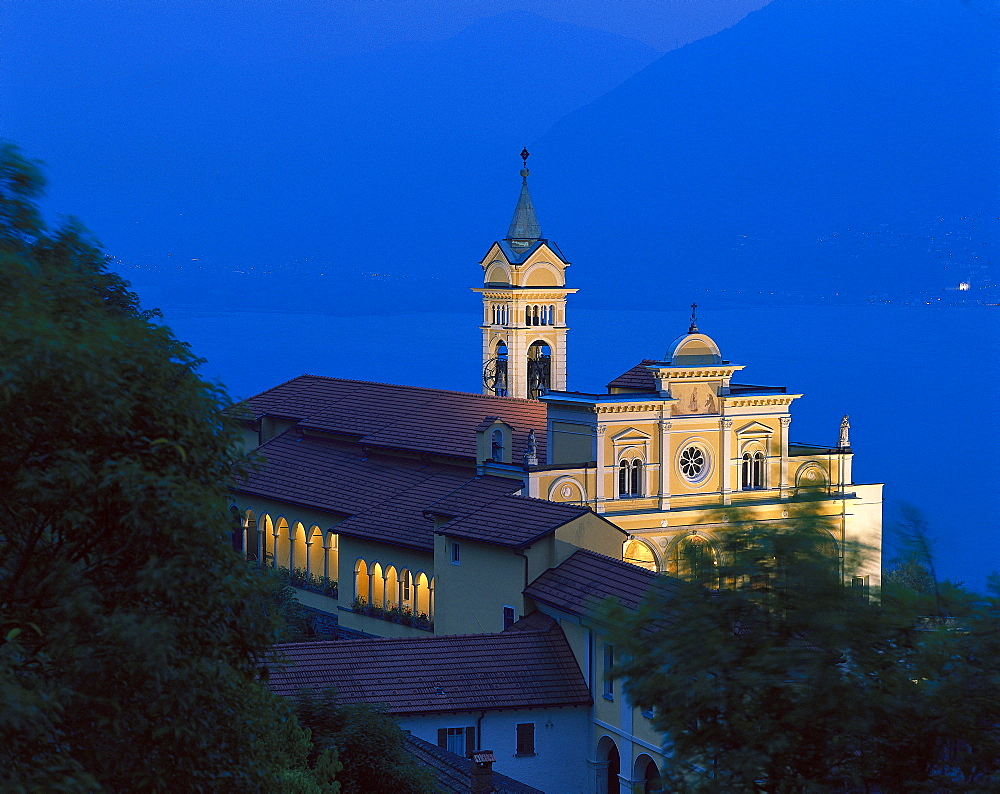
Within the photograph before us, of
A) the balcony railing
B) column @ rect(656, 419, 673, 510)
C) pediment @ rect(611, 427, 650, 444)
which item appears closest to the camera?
the balcony railing

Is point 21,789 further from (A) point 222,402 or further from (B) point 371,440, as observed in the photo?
(B) point 371,440

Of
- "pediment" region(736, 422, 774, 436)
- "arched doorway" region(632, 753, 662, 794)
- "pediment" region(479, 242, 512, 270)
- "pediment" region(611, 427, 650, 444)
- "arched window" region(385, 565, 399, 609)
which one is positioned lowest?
"arched doorway" region(632, 753, 662, 794)

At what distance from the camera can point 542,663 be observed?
120 ft

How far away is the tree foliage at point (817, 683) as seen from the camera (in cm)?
1238

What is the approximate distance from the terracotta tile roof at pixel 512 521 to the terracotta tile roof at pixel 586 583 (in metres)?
1.10

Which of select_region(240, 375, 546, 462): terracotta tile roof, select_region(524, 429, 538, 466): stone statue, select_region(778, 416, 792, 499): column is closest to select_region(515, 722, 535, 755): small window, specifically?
select_region(524, 429, 538, 466): stone statue

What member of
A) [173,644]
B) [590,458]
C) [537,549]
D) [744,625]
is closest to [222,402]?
[173,644]

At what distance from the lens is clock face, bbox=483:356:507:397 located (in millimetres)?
74700

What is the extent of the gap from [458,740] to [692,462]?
24.7m

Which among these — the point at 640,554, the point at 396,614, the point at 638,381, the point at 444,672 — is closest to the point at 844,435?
the point at 638,381

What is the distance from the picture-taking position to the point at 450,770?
29.1m

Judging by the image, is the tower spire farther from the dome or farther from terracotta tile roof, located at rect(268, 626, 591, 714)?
terracotta tile roof, located at rect(268, 626, 591, 714)

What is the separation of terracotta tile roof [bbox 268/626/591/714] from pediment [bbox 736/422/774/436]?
2197 cm

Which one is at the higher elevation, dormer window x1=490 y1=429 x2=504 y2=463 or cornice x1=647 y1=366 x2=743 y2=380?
cornice x1=647 y1=366 x2=743 y2=380
